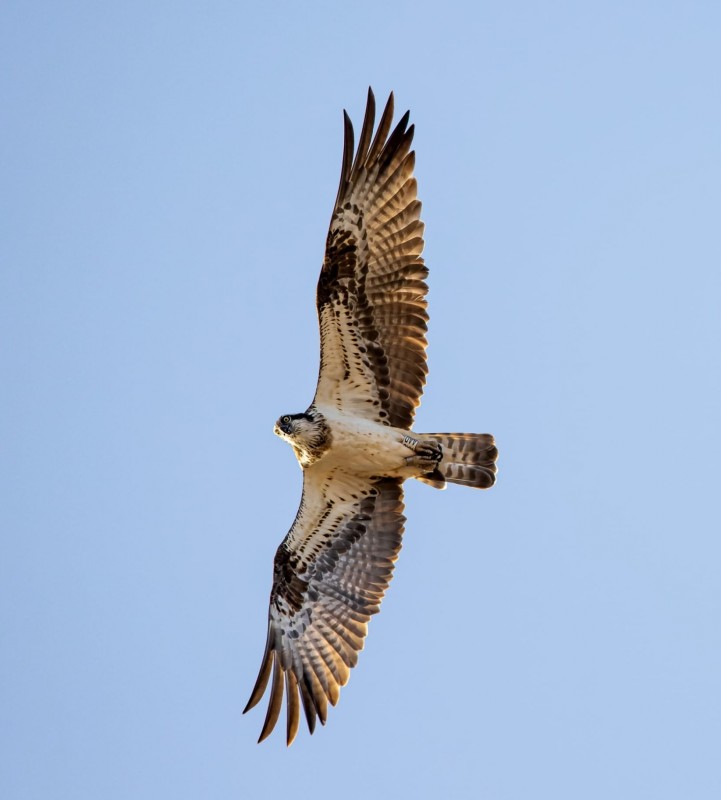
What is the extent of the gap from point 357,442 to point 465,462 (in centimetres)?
97

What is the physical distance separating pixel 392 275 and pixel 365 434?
133 centimetres

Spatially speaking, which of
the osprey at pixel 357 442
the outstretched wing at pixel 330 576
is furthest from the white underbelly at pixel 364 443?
the outstretched wing at pixel 330 576

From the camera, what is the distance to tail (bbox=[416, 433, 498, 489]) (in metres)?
12.4

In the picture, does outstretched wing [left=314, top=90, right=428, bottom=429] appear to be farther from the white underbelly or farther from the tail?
the tail

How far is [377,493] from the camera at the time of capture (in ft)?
41.3

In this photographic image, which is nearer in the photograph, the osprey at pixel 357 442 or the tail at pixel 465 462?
the osprey at pixel 357 442

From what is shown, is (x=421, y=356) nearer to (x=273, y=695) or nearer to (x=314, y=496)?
(x=314, y=496)

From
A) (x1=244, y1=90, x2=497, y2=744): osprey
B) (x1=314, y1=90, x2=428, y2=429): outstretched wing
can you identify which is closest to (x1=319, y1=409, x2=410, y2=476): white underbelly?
(x1=244, y1=90, x2=497, y2=744): osprey

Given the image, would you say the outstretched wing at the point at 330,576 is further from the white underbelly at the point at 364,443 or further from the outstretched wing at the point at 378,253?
the outstretched wing at the point at 378,253

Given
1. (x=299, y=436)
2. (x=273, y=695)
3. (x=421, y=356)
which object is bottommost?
(x=273, y=695)

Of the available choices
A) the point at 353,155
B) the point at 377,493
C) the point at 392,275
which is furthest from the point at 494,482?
the point at 353,155

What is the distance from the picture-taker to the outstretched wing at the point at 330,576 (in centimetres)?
1245

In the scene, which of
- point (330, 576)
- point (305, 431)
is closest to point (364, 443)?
point (305, 431)

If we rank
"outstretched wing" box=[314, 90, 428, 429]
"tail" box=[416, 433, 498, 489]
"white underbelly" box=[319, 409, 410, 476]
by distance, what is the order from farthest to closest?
"tail" box=[416, 433, 498, 489], "white underbelly" box=[319, 409, 410, 476], "outstretched wing" box=[314, 90, 428, 429]
